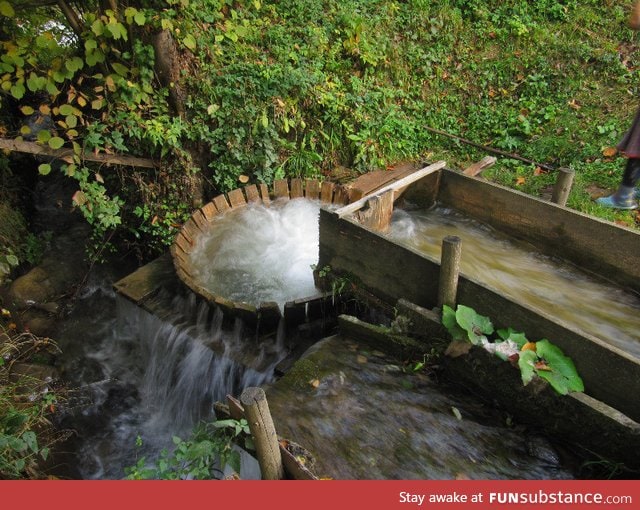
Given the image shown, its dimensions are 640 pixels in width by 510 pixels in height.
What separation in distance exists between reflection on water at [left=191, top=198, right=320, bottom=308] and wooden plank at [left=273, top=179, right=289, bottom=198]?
0.11m

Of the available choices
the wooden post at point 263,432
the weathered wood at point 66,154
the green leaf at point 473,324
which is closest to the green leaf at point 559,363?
the green leaf at point 473,324

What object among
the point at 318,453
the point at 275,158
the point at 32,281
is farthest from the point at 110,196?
the point at 318,453

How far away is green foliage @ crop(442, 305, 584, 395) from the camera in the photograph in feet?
12.1

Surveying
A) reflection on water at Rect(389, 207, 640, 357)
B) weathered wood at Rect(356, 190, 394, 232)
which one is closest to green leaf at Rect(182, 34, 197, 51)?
weathered wood at Rect(356, 190, 394, 232)

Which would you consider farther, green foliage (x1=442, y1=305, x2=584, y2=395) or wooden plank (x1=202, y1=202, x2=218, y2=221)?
wooden plank (x1=202, y1=202, x2=218, y2=221)

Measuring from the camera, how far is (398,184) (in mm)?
5930

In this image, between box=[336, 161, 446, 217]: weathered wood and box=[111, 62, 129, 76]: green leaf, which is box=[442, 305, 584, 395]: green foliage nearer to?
box=[336, 161, 446, 217]: weathered wood

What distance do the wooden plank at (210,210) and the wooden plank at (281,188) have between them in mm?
905

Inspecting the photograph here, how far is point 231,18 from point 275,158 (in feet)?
7.45

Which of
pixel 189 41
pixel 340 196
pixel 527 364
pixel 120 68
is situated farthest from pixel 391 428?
pixel 120 68

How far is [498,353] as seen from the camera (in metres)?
3.91

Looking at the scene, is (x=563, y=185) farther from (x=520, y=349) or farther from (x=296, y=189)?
(x=296, y=189)

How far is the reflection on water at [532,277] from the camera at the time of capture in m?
4.88

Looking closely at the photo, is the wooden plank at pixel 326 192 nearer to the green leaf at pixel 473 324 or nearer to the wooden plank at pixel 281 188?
the wooden plank at pixel 281 188
